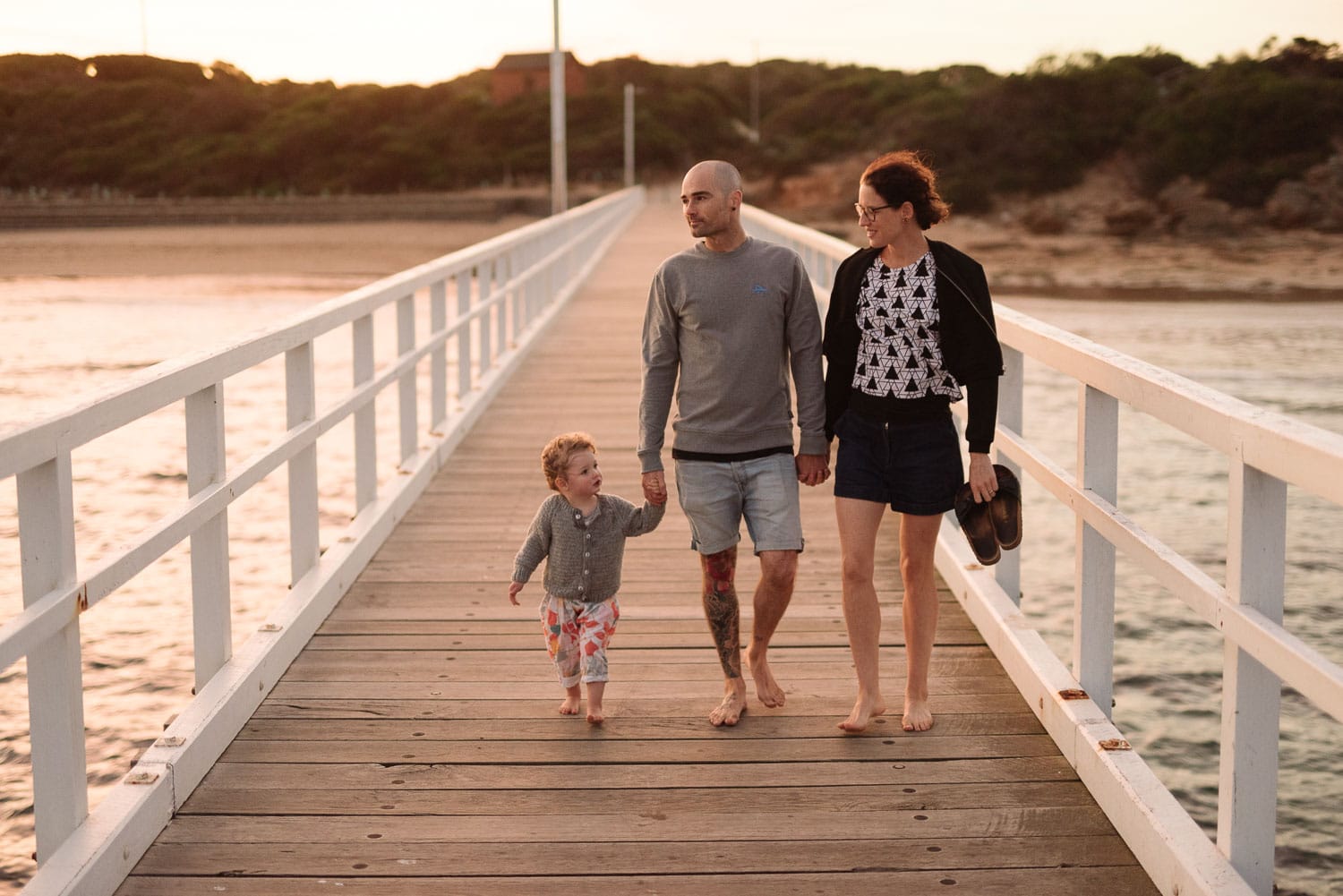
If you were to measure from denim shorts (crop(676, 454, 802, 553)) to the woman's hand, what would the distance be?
0.50 metres

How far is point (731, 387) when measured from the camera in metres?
4.34

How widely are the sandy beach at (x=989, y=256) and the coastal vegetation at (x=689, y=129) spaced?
322cm

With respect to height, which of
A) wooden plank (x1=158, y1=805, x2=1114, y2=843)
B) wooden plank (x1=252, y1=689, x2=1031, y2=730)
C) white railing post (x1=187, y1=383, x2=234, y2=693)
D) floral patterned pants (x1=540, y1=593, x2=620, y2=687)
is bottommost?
wooden plank (x1=158, y1=805, x2=1114, y2=843)

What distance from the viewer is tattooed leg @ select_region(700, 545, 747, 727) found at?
4535 millimetres

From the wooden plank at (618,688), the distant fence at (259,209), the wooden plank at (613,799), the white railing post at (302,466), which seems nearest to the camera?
the wooden plank at (613,799)

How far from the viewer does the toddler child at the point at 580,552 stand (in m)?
4.42

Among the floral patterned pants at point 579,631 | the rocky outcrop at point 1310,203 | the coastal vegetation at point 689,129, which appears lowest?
the floral patterned pants at point 579,631

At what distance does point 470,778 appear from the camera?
4188mm

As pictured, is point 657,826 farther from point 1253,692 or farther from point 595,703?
point 1253,692

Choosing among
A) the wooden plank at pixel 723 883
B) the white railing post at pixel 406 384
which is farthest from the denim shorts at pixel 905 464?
the white railing post at pixel 406 384

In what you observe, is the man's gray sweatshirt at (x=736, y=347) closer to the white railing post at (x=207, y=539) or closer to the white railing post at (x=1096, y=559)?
the white railing post at (x=1096, y=559)

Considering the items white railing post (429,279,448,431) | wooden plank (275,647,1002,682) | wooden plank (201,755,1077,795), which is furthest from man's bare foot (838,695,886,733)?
white railing post (429,279,448,431)

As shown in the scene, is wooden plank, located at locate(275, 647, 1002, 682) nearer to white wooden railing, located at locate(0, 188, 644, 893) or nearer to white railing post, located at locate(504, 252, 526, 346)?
white wooden railing, located at locate(0, 188, 644, 893)

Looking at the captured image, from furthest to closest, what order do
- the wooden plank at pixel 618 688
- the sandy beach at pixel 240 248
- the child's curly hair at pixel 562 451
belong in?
the sandy beach at pixel 240 248 → the wooden plank at pixel 618 688 → the child's curly hair at pixel 562 451
